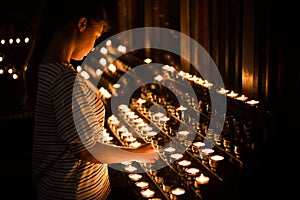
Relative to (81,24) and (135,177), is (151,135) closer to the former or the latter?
(135,177)

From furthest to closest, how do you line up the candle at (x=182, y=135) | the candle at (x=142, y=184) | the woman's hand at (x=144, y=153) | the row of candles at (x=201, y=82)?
the row of candles at (x=201, y=82) < the candle at (x=182, y=135) < the candle at (x=142, y=184) < the woman's hand at (x=144, y=153)

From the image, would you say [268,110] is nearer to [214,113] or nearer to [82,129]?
[214,113]

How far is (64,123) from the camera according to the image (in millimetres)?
1608

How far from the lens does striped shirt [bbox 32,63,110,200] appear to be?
1608 mm

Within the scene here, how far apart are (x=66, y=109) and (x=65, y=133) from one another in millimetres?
83

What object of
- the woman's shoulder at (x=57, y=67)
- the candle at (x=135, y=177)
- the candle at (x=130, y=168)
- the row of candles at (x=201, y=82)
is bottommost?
the candle at (x=135, y=177)

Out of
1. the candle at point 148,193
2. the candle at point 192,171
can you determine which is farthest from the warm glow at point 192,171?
the candle at point 148,193

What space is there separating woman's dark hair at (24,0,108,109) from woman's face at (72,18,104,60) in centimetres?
2

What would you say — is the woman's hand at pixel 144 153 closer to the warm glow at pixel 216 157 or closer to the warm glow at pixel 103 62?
the warm glow at pixel 216 157

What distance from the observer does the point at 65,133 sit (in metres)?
1.62

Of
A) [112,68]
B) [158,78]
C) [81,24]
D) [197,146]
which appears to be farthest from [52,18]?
[112,68]

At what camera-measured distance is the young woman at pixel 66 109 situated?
1.61 meters

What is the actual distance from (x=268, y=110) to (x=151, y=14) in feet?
13.6

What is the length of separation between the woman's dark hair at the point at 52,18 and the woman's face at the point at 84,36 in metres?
0.02
